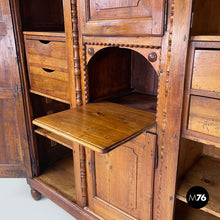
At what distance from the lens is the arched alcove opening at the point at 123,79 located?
64.9 inches

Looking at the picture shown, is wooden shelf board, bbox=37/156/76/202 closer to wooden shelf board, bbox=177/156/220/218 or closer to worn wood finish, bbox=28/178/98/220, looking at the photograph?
worn wood finish, bbox=28/178/98/220

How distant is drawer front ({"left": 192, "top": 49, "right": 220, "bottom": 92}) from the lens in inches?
39.5

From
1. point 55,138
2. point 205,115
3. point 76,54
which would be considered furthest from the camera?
point 55,138

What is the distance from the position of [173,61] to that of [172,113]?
0.26 m

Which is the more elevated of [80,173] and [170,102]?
[170,102]

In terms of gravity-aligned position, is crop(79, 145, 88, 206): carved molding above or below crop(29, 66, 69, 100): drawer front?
below

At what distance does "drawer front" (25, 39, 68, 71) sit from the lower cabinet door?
2.24ft

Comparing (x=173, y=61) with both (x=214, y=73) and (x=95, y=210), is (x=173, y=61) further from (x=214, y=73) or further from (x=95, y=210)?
(x=95, y=210)

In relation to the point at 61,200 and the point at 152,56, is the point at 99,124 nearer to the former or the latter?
the point at 152,56

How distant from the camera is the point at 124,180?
154 centimetres

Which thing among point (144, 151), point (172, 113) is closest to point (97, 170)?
point (144, 151)

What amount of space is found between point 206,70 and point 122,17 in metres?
0.53

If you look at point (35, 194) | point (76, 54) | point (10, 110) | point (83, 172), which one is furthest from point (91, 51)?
point (35, 194)

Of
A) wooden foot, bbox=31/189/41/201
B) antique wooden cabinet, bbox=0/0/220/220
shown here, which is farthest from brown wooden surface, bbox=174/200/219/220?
wooden foot, bbox=31/189/41/201
